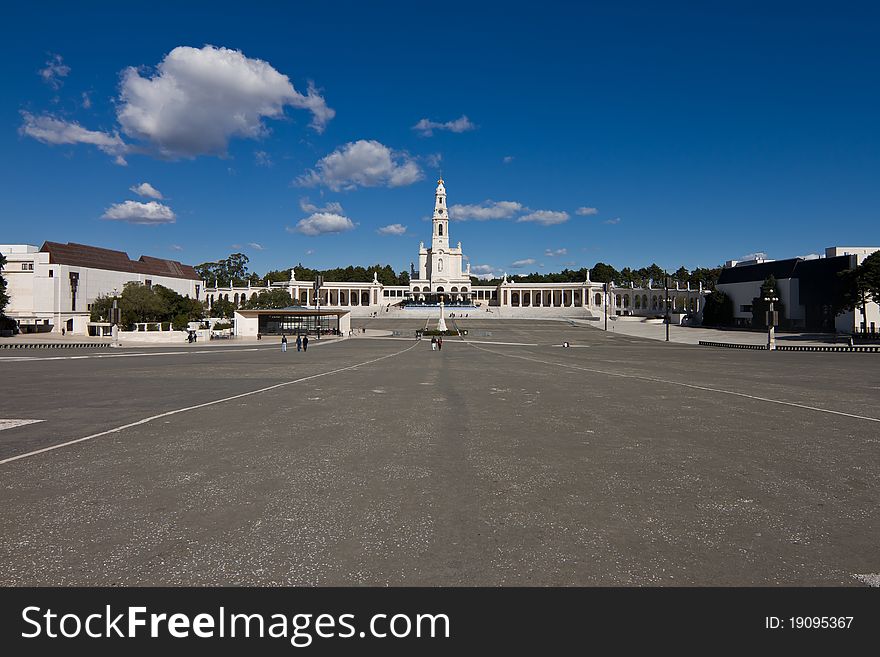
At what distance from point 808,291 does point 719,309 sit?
48.1 ft

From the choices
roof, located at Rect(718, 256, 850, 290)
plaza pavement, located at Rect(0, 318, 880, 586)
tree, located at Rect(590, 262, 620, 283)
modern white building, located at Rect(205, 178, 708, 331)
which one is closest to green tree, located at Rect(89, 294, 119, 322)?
plaza pavement, located at Rect(0, 318, 880, 586)

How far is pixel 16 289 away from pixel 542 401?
9036 cm

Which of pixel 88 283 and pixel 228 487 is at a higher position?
pixel 88 283

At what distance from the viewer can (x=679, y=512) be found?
6586 millimetres

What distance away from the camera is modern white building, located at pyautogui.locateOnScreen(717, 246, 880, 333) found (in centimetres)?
6988

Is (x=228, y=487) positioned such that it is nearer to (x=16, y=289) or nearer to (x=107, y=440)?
(x=107, y=440)

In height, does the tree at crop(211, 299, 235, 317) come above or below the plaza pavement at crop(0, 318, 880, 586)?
above

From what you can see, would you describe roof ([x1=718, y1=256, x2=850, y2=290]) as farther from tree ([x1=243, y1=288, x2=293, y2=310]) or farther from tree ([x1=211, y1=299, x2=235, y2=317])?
tree ([x1=211, y1=299, x2=235, y2=317])

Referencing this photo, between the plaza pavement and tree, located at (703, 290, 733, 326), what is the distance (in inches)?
3302

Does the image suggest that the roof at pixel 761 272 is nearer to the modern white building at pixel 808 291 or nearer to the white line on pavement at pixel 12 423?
the modern white building at pixel 808 291

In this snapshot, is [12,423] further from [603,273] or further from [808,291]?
[603,273]

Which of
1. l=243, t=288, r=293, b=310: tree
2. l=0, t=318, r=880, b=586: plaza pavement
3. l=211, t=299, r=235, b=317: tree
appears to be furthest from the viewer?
l=243, t=288, r=293, b=310: tree
